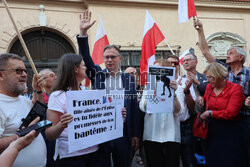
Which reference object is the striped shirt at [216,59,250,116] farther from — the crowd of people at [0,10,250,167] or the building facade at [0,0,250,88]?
the building facade at [0,0,250,88]

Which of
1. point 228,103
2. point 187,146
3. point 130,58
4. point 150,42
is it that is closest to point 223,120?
point 228,103

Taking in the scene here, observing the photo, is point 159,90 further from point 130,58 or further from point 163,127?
point 130,58

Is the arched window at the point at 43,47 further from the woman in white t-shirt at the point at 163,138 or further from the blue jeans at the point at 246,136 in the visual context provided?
the blue jeans at the point at 246,136

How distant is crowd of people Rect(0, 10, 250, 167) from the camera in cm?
176

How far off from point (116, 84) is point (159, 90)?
54 centimetres

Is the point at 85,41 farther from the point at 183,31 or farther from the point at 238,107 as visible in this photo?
the point at 183,31

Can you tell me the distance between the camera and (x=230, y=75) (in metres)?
3.06

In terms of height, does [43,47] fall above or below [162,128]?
above

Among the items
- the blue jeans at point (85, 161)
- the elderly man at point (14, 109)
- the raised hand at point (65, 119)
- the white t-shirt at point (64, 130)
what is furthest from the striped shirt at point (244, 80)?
the elderly man at point (14, 109)

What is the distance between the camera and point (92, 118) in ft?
6.13

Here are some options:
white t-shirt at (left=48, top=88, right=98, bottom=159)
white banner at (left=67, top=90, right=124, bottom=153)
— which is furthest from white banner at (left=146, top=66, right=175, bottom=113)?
white t-shirt at (left=48, top=88, right=98, bottom=159)

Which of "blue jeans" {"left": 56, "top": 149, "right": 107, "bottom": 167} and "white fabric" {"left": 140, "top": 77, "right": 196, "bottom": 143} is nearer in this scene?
A: "blue jeans" {"left": 56, "top": 149, "right": 107, "bottom": 167}

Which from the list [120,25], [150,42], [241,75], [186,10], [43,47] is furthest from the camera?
[120,25]

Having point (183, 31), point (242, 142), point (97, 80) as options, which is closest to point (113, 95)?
point (97, 80)
